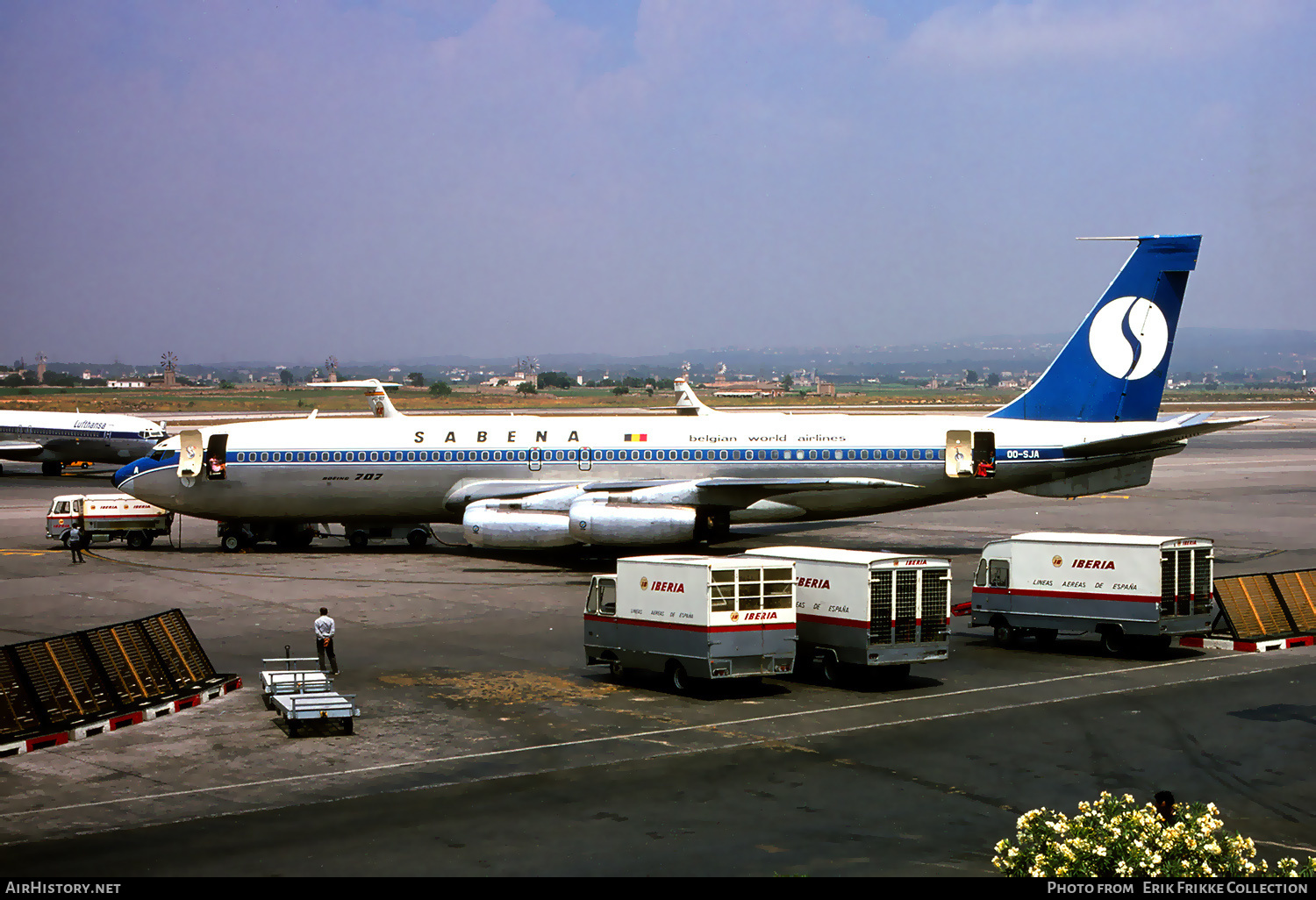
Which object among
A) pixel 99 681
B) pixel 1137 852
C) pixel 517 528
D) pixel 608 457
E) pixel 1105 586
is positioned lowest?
pixel 99 681

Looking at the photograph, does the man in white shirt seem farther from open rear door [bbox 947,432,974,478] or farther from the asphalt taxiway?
open rear door [bbox 947,432,974,478]

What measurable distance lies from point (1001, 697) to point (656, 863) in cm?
1238

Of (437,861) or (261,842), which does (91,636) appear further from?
(437,861)

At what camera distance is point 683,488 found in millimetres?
43938

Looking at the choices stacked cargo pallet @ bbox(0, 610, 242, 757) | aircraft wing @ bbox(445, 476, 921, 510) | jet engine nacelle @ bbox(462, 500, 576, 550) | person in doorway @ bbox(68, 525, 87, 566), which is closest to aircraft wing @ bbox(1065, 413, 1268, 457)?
aircraft wing @ bbox(445, 476, 921, 510)

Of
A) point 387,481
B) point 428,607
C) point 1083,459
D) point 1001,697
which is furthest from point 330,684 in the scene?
point 1083,459

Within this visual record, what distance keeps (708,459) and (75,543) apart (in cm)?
2300

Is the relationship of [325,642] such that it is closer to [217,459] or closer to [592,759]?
[592,759]

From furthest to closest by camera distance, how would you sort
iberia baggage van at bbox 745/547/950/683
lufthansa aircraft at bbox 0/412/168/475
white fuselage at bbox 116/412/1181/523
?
lufthansa aircraft at bbox 0/412/168/475 < white fuselage at bbox 116/412/1181/523 < iberia baggage van at bbox 745/547/950/683

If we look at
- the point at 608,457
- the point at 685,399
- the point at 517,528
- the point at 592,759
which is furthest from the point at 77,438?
the point at 592,759

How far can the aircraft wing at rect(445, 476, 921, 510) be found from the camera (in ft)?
143

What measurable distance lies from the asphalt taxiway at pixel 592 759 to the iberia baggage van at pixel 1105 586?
2.71 ft

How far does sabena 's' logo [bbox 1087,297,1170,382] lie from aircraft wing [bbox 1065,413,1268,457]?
2.86 m

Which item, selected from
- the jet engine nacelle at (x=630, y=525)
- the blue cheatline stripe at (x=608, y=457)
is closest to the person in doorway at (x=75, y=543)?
the blue cheatline stripe at (x=608, y=457)
